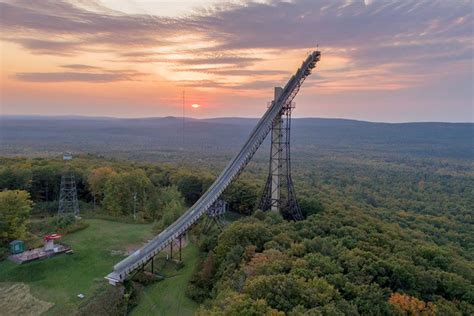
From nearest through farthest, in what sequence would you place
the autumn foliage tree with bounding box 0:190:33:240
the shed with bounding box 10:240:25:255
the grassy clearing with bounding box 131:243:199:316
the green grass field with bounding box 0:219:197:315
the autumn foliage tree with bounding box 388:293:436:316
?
1. the autumn foliage tree with bounding box 388:293:436:316
2. the grassy clearing with bounding box 131:243:199:316
3. the green grass field with bounding box 0:219:197:315
4. the shed with bounding box 10:240:25:255
5. the autumn foliage tree with bounding box 0:190:33:240

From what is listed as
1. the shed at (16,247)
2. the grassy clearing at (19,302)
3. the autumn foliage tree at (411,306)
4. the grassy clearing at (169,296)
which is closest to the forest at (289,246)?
the autumn foliage tree at (411,306)

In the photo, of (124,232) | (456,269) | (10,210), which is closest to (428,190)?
(456,269)

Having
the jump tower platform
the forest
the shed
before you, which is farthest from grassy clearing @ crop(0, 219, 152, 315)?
the jump tower platform

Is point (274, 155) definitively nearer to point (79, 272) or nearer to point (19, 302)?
point (79, 272)

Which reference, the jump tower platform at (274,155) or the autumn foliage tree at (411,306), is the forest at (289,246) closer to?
the autumn foliage tree at (411,306)

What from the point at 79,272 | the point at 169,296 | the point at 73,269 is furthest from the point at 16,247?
the point at 169,296

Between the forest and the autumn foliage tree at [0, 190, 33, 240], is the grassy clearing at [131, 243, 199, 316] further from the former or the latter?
the autumn foliage tree at [0, 190, 33, 240]

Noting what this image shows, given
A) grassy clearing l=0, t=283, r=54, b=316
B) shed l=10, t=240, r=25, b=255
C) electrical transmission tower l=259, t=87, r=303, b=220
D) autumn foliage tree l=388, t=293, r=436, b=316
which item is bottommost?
grassy clearing l=0, t=283, r=54, b=316
